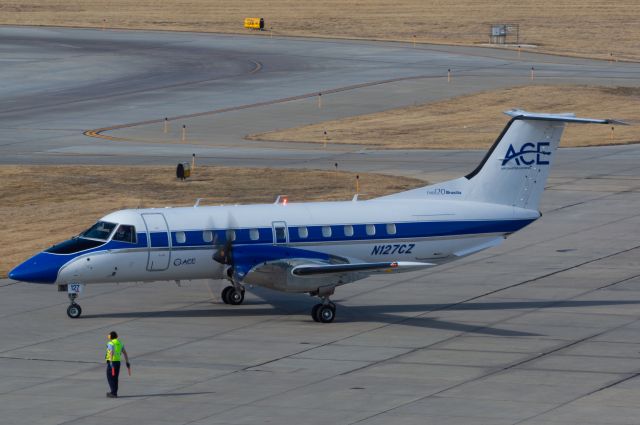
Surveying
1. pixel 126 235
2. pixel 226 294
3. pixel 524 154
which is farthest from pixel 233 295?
pixel 524 154

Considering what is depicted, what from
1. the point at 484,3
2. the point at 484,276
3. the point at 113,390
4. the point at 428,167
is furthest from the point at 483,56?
the point at 113,390

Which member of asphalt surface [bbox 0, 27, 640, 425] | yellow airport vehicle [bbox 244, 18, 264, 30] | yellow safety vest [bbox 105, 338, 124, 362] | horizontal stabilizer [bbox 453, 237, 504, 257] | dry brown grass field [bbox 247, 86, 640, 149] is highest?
yellow airport vehicle [bbox 244, 18, 264, 30]

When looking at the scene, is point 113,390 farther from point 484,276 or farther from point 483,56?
point 483,56

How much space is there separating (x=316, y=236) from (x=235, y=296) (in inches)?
140

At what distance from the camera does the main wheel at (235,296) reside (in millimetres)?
40594

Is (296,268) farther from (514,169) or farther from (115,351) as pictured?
(115,351)

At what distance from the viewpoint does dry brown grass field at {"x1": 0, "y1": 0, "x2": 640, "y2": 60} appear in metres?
130

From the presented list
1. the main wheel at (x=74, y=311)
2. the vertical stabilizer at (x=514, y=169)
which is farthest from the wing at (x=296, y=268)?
the main wheel at (x=74, y=311)

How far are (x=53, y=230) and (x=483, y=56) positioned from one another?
68898 millimetres

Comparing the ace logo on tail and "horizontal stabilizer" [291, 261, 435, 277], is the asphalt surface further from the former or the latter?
the ace logo on tail

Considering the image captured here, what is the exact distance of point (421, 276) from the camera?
44.6m

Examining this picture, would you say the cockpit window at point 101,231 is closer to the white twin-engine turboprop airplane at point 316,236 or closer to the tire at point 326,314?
the white twin-engine turboprop airplane at point 316,236

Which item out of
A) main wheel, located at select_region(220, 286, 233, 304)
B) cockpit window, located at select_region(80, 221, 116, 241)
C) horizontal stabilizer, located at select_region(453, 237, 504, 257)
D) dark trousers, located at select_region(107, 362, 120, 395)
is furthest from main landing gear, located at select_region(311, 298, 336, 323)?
dark trousers, located at select_region(107, 362, 120, 395)

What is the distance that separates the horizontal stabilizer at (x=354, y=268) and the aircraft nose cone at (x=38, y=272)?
6.84 metres
